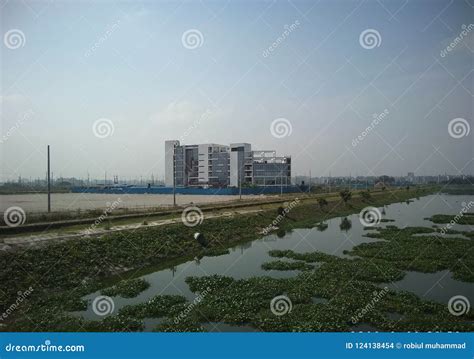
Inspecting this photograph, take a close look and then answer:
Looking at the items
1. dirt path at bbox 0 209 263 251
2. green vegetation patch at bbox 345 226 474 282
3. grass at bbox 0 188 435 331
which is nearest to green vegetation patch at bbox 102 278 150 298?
grass at bbox 0 188 435 331

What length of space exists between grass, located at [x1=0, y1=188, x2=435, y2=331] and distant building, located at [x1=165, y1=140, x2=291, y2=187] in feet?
183

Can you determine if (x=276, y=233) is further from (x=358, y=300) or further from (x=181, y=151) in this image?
(x=181, y=151)

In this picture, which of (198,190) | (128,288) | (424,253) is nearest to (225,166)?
(198,190)

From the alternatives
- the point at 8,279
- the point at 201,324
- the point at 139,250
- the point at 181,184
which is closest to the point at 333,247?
the point at 139,250

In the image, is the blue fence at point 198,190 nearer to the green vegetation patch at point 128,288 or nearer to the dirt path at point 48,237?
the dirt path at point 48,237

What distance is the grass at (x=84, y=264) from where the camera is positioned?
380 inches

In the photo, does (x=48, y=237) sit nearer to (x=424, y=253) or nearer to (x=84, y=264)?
(x=84, y=264)

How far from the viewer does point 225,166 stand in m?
83.2

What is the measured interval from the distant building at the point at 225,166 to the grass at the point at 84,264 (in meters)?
55.8

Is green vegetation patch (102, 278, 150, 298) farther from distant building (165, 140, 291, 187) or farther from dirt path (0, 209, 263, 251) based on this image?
distant building (165, 140, 291, 187)

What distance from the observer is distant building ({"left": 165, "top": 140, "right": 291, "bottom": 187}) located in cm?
8062

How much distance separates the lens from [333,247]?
20781 millimetres

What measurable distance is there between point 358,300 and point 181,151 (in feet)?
265

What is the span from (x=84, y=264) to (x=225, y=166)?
69286mm
